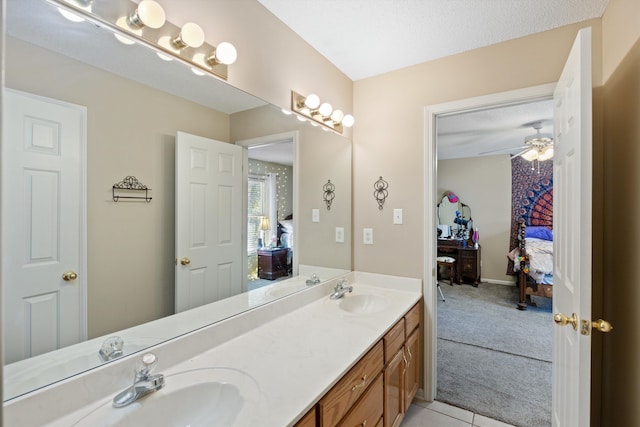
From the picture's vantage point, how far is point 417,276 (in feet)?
7.03

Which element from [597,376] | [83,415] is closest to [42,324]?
[83,415]

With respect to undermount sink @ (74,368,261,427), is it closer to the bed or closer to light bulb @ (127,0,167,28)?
light bulb @ (127,0,167,28)

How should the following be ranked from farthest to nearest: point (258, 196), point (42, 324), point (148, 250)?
1. point (258, 196)
2. point (148, 250)
3. point (42, 324)

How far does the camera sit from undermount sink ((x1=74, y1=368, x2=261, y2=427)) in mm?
846

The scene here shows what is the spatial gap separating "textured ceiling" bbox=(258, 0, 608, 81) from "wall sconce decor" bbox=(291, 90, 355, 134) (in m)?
0.36

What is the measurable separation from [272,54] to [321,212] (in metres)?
1.05

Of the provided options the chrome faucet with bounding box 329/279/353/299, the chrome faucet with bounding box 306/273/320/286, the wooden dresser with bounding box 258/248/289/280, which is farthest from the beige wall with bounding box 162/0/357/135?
the chrome faucet with bounding box 329/279/353/299

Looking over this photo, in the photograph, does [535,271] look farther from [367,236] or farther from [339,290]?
[339,290]

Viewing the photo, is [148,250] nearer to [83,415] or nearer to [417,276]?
[83,415]

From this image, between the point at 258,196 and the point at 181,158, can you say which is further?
the point at 258,196

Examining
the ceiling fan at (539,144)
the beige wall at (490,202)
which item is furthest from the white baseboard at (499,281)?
the ceiling fan at (539,144)

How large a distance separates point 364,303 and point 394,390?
555 millimetres

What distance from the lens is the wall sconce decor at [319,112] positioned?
1.85 meters

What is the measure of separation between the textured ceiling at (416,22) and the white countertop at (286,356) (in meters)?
1.55
